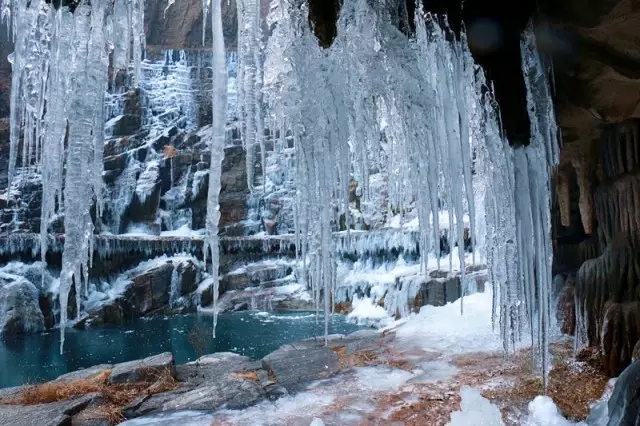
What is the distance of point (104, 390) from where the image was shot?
5.46 metres

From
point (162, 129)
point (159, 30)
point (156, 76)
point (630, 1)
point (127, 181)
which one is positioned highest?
point (159, 30)

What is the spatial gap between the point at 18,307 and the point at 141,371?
1332cm

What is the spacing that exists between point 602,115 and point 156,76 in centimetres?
3111

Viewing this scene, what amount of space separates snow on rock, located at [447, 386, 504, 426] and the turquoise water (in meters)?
8.17

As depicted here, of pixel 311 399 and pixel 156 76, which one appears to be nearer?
pixel 311 399

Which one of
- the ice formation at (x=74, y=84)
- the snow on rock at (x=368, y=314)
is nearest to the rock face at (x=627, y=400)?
the ice formation at (x=74, y=84)

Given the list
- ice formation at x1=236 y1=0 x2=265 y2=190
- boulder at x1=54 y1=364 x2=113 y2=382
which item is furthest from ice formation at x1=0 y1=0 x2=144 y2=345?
boulder at x1=54 y1=364 x2=113 y2=382

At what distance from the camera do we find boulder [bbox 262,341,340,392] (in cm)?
571

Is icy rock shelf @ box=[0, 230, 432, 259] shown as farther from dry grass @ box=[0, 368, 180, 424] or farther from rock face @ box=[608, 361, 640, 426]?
rock face @ box=[608, 361, 640, 426]

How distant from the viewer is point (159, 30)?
3444cm

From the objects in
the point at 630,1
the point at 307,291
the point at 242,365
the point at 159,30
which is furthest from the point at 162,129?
the point at 630,1

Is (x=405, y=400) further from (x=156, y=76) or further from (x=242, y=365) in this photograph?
(x=156, y=76)

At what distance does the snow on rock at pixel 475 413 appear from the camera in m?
3.74

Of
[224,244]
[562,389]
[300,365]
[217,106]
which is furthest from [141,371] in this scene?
[224,244]
